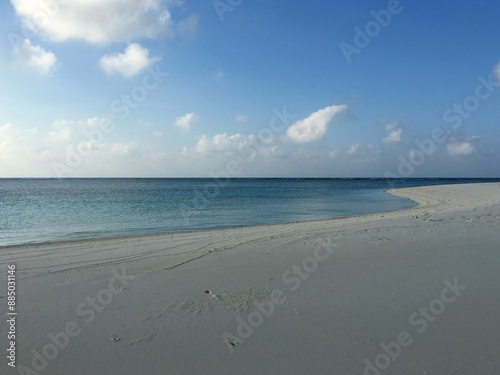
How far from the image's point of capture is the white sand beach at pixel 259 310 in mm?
3936

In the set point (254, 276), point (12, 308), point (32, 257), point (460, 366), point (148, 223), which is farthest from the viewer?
point (148, 223)

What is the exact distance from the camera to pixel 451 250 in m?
8.84

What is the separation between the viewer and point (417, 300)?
563cm

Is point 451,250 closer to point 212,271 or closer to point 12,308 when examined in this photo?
point 212,271

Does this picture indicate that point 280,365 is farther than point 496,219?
No

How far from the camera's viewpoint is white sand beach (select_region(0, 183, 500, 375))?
394cm

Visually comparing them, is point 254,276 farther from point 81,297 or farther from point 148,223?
point 148,223

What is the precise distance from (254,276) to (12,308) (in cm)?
436

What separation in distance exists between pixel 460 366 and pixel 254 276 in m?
3.89

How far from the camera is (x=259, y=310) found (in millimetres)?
5234

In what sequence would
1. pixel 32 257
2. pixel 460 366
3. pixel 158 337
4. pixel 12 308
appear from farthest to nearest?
pixel 32 257 → pixel 12 308 → pixel 158 337 → pixel 460 366

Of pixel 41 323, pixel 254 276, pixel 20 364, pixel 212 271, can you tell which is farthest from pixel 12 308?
pixel 254 276

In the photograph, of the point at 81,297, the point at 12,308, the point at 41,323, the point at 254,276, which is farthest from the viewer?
the point at 254,276

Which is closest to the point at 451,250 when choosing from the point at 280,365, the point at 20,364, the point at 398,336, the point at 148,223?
the point at 398,336
